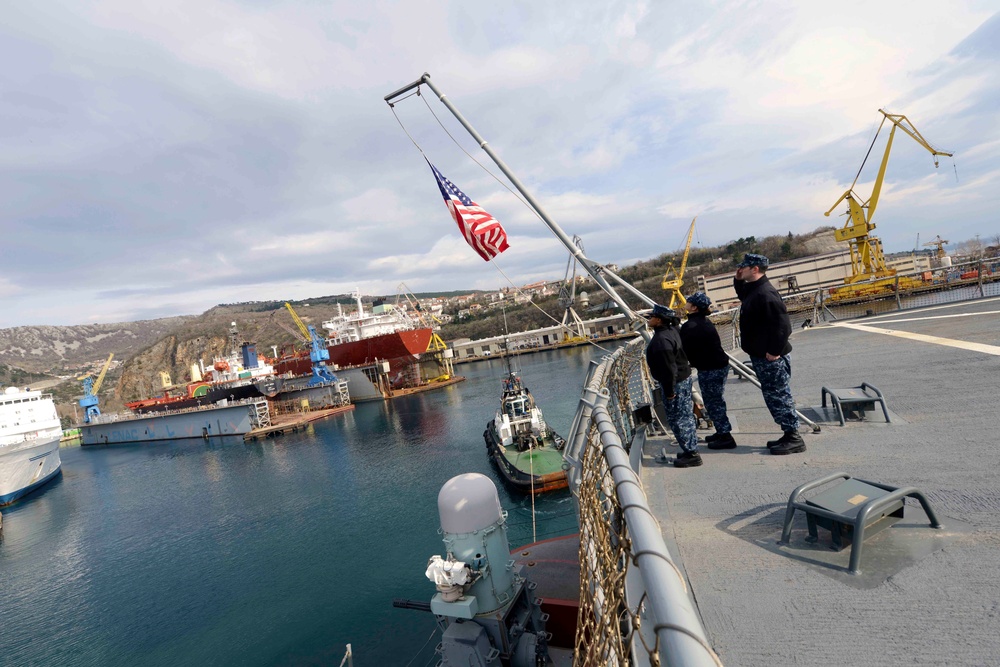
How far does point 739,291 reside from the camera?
15.8ft

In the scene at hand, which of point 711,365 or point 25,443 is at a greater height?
point 711,365

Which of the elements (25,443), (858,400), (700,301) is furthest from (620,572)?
(25,443)

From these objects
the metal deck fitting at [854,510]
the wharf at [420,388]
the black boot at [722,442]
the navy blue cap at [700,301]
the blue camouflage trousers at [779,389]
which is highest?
the navy blue cap at [700,301]

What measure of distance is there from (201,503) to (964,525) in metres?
33.7

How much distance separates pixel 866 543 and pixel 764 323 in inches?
80.3

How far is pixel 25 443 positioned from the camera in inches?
1412

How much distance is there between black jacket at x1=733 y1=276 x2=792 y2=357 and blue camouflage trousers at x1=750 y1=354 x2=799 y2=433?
12cm

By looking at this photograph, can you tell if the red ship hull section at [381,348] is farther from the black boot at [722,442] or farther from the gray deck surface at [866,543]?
the gray deck surface at [866,543]

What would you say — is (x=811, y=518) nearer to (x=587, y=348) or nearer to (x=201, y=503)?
(x=201, y=503)

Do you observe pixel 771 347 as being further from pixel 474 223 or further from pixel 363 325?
pixel 363 325

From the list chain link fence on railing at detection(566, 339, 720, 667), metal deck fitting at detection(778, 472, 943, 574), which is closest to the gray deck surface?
metal deck fitting at detection(778, 472, 943, 574)

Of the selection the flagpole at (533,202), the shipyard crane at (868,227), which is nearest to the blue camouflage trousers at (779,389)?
the flagpole at (533,202)

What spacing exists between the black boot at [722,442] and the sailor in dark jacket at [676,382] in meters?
0.30

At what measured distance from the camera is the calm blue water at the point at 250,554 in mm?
13641
